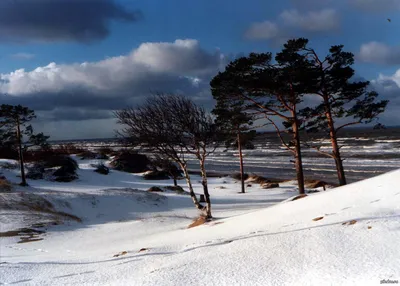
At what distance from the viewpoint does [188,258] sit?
6.31 m

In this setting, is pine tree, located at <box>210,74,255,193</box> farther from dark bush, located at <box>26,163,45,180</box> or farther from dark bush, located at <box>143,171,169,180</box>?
dark bush, located at <box>143,171,169,180</box>

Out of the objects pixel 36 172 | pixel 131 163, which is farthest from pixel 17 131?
pixel 131 163

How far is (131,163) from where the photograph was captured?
47688 millimetres

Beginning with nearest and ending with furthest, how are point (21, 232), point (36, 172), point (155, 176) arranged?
point (21, 232)
point (36, 172)
point (155, 176)

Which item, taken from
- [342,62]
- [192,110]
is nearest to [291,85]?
[342,62]

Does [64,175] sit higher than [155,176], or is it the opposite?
[64,175]

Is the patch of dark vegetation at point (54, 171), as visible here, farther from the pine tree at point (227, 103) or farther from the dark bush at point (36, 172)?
the pine tree at point (227, 103)

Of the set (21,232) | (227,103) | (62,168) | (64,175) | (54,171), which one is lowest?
(21,232)

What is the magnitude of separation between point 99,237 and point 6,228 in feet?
13.9

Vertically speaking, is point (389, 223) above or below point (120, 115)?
below

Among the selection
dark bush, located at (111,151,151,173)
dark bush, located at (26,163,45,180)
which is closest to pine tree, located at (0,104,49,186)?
dark bush, located at (26,163,45,180)

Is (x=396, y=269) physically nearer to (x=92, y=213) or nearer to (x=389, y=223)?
(x=389, y=223)

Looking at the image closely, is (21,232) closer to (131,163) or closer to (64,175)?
(64,175)

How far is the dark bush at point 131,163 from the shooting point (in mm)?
46781
